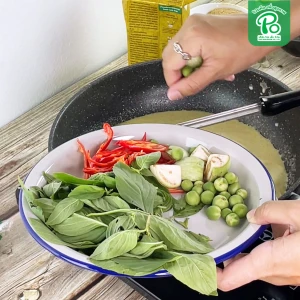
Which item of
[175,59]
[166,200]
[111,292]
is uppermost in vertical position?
[175,59]

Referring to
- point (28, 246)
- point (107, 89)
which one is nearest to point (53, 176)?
point (28, 246)

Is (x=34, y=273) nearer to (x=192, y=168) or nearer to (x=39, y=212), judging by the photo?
(x=39, y=212)

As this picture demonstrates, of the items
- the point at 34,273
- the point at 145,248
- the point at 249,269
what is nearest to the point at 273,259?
the point at 249,269

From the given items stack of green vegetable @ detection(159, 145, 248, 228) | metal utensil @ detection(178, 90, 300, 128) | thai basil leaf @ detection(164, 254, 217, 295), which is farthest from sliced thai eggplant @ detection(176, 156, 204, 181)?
thai basil leaf @ detection(164, 254, 217, 295)

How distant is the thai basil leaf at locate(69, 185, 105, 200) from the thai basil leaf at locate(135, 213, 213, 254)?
0.21 ft

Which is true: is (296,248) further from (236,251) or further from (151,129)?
(151,129)

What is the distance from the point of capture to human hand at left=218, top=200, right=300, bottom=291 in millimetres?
592

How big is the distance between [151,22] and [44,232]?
0.61m

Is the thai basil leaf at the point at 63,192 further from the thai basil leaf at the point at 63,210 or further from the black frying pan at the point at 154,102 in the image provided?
the black frying pan at the point at 154,102

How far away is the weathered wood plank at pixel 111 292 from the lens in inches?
28.3

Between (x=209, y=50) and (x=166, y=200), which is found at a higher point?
(x=209, y=50)

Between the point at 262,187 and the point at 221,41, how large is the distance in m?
0.27

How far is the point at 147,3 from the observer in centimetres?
106

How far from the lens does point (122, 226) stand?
2.05ft
